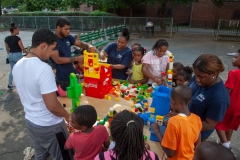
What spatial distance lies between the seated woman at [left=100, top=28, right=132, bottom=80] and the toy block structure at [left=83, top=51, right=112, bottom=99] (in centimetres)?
57

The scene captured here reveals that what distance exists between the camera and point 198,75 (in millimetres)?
1871

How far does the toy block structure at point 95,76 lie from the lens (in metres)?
2.78

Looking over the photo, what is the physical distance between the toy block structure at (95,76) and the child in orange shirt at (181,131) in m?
1.34

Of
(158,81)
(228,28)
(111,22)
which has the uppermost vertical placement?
(111,22)

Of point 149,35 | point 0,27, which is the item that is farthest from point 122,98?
point 0,27

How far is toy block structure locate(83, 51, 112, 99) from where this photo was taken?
2.78 m

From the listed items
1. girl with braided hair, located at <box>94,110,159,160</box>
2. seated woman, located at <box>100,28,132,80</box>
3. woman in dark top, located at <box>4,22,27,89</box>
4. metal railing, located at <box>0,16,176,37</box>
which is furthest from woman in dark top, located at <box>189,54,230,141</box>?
metal railing, located at <box>0,16,176,37</box>

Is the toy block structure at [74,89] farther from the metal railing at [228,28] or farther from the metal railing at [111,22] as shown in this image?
the metal railing at [228,28]

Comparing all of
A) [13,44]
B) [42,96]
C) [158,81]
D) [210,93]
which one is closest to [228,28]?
[158,81]

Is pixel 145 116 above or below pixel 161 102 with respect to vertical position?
below

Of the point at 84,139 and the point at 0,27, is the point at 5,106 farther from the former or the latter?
the point at 0,27

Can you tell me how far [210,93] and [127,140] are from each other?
0.97 metres

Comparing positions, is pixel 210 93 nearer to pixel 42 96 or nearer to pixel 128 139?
A: pixel 128 139

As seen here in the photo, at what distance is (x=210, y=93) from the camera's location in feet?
5.97
